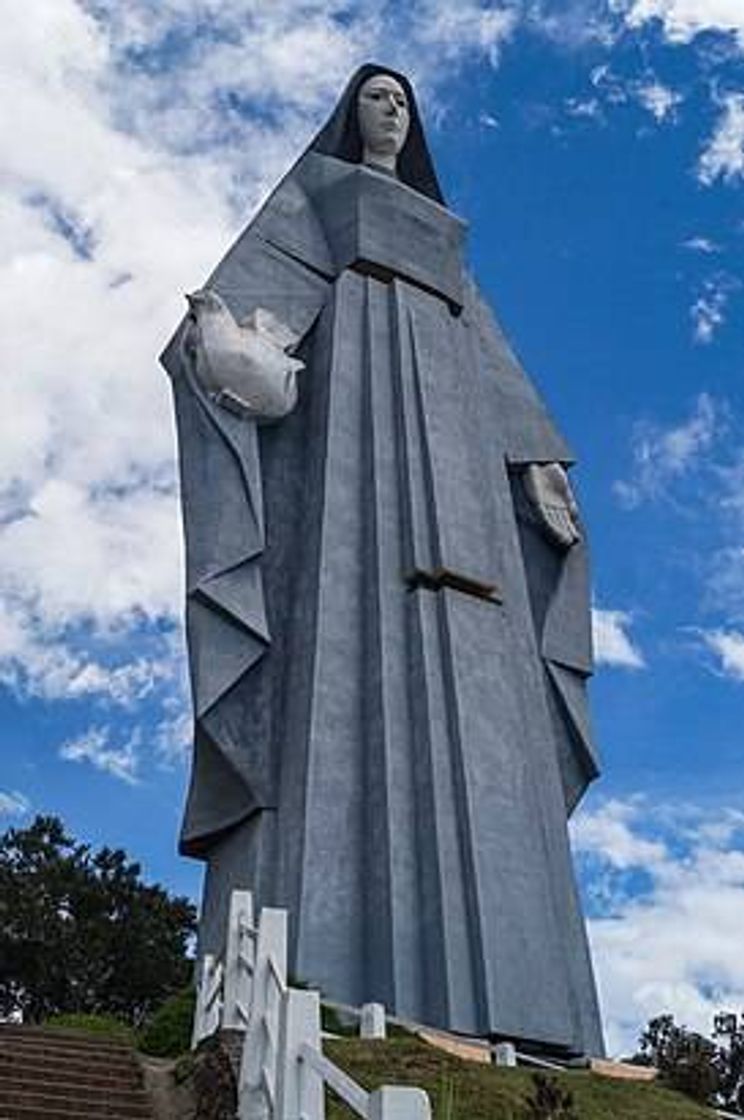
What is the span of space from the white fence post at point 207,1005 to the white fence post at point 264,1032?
109 inches

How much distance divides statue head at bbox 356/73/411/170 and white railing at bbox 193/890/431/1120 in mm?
16937

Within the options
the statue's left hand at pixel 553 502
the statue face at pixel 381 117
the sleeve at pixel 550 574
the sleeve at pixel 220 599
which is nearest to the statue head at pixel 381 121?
the statue face at pixel 381 117

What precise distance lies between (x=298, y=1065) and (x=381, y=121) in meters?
20.1

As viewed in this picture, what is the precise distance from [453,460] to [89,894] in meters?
19.4

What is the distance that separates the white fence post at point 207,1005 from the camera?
11000mm

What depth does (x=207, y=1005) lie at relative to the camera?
37.1 ft

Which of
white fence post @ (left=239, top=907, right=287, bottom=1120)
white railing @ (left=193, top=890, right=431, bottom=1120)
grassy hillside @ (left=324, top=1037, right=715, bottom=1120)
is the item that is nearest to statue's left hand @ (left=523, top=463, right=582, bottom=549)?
grassy hillside @ (left=324, top=1037, right=715, bottom=1120)

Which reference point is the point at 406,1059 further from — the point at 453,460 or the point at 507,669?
the point at 453,460

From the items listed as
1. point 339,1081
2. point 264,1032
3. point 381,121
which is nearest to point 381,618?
point 381,121

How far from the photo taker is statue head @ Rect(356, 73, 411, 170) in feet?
80.1

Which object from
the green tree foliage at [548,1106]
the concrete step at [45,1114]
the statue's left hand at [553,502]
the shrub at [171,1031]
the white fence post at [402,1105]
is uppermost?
the statue's left hand at [553,502]

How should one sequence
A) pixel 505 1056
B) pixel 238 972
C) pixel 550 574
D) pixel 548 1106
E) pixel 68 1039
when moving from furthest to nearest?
pixel 550 574 → pixel 505 1056 → pixel 68 1039 → pixel 238 972 → pixel 548 1106

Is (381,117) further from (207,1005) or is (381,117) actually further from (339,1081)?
(339,1081)

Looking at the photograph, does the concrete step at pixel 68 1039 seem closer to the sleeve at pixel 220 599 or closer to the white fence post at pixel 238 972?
the white fence post at pixel 238 972
